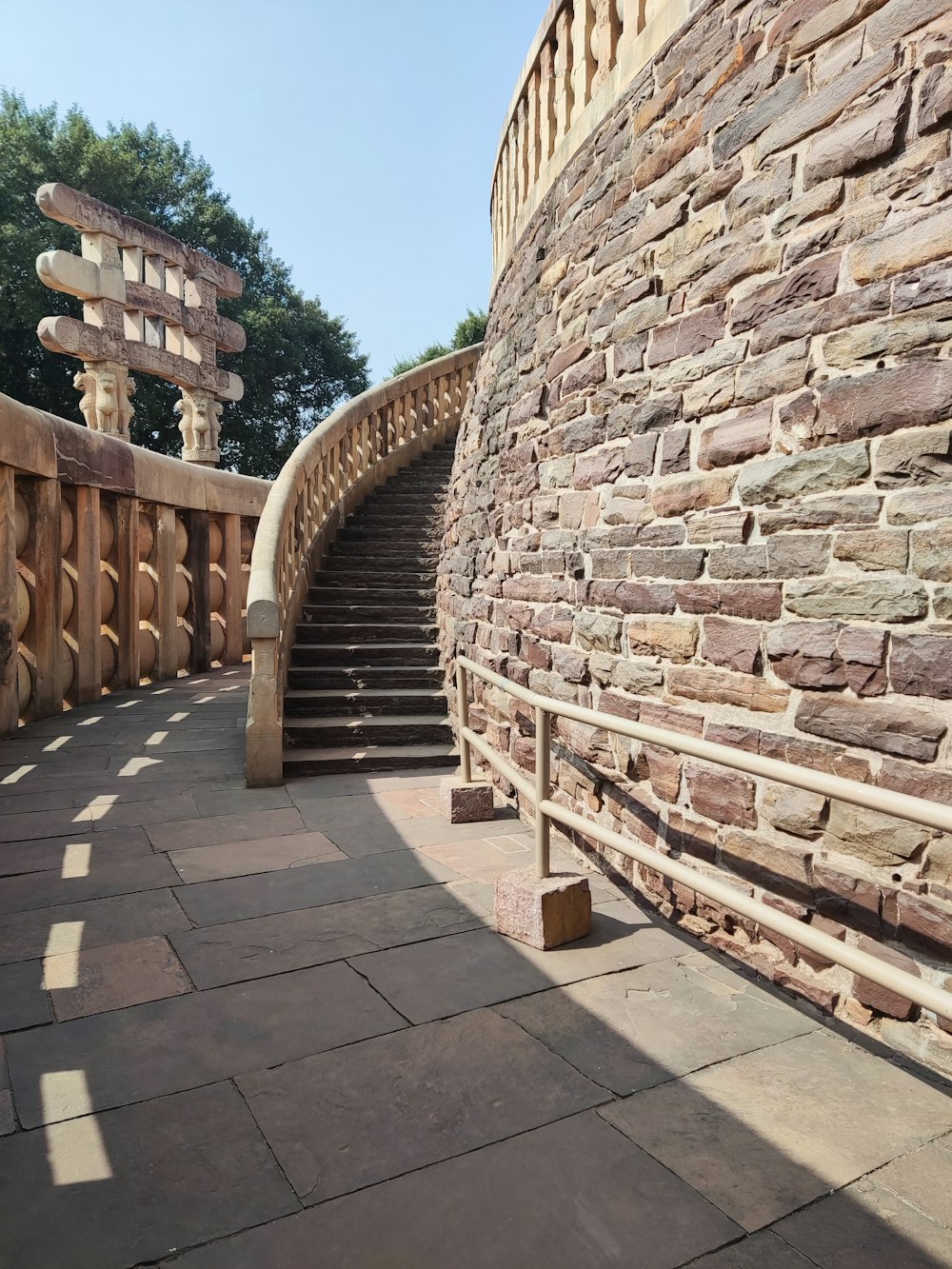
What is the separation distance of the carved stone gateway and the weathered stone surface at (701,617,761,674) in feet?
28.1

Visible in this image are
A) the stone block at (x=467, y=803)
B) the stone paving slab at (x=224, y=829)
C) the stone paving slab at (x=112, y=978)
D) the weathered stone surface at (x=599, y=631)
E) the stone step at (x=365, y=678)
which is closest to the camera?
the stone paving slab at (x=112, y=978)

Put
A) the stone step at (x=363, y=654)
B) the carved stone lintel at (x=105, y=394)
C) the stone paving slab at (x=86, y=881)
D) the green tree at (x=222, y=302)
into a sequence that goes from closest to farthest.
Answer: the stone paving slab at (x=86, y=881) < the stone step at (x=363, y=654) < the carved stone lintel at (x=105, y=394) < the green tree at (x=222, y=302)

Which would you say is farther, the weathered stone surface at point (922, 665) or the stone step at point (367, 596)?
the stone step at point (367, 596)

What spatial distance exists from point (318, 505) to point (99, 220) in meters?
Result: 5.02

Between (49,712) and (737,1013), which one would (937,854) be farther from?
(49,712)

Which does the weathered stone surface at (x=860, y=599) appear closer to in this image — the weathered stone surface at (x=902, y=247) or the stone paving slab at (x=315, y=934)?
the weathered stone surface at (x=902, y=247)

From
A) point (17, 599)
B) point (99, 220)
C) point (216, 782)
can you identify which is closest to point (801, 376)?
point (216, 782)

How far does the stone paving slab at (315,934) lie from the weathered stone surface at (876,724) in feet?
4.44

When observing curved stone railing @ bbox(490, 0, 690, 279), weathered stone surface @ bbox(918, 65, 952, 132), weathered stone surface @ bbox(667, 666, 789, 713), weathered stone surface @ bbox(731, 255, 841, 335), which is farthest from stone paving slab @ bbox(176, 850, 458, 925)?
curved stone railing @ bbox(490, 0, 690, 279)

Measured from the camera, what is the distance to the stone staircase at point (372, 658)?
17.6ft

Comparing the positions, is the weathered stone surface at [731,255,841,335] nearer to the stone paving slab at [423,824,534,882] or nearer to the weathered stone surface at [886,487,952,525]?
the weathered stone surface at [886,487,952,525]

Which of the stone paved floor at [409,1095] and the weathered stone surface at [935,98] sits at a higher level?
the weathered stone surface at [935,98]

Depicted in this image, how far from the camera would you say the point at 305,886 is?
3.27m

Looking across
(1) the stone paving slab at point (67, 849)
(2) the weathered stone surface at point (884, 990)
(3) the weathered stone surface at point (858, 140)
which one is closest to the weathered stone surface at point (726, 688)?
(2) the weathered stone surface at point (884, 990)
